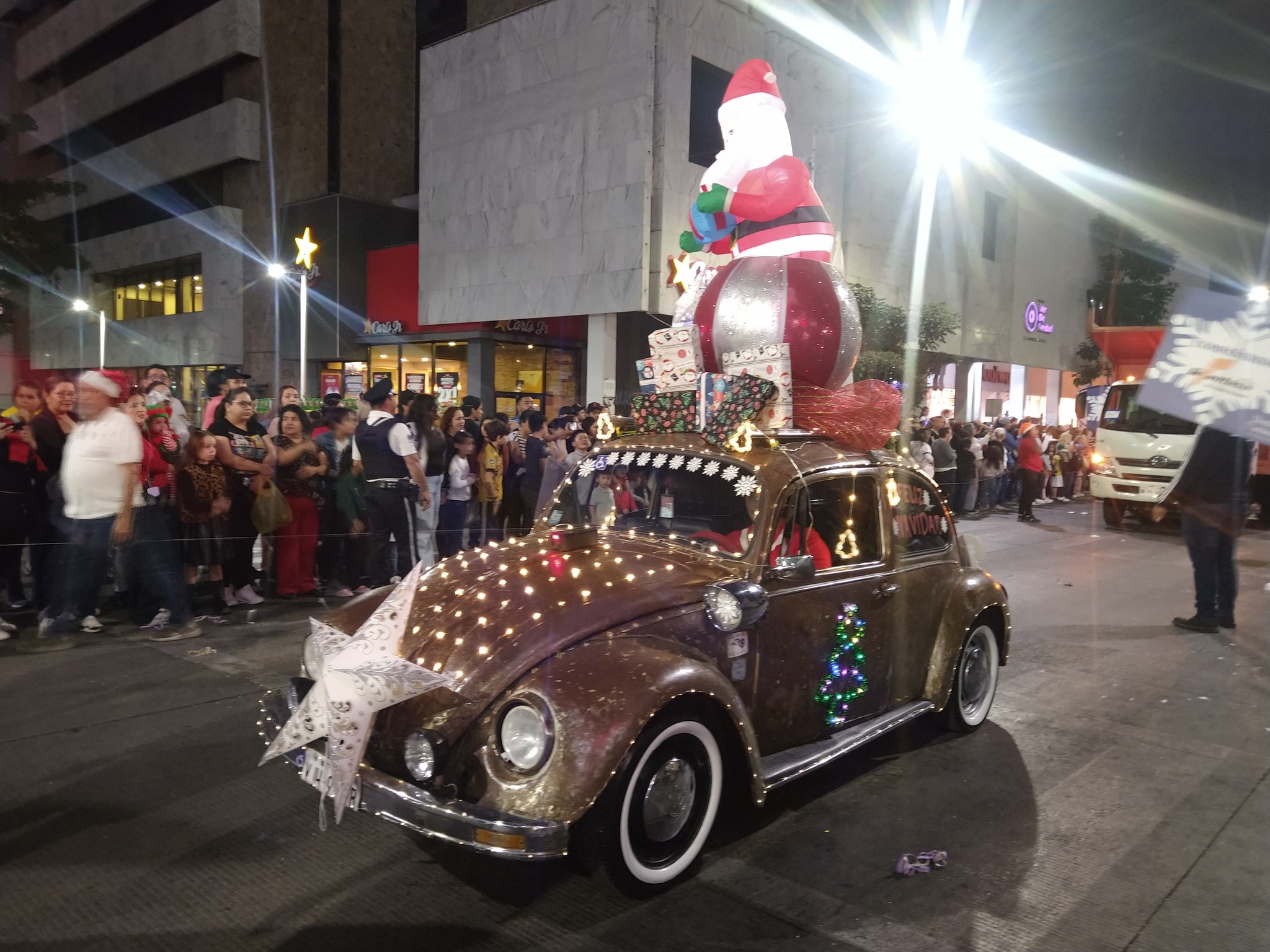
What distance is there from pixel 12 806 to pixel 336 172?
82.3ft

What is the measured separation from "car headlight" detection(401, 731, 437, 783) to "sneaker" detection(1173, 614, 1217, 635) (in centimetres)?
767

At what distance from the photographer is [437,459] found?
29.4 feet

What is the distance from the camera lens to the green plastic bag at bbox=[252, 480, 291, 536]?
Answer: 7.84 meters

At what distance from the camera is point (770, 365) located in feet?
15.3

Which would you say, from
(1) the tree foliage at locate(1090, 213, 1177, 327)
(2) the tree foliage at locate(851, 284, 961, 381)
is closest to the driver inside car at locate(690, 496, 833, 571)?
(2) the tree foliage at locate(851, 284, 961, 381)

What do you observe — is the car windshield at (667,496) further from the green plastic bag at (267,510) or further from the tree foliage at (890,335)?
the tree foliage at (890,335)

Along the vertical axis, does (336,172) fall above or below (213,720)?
above

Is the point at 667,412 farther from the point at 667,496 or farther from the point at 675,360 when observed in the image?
the point at 667,496

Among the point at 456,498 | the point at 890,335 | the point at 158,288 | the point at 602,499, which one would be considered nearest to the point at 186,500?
the point at 456,498

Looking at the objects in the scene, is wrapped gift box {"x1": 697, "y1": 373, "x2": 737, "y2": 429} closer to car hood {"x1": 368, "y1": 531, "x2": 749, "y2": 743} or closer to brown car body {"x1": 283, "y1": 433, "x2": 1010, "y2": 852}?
brown car body {"x1": 283, "y1": 433, "x2": 1010, "y2": 852}

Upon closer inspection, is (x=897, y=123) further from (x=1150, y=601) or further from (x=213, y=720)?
(x=213, y=720)

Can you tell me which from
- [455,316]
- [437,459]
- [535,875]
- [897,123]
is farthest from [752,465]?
[897,123]

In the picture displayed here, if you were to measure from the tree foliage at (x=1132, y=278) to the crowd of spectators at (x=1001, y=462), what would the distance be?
53.3 feet

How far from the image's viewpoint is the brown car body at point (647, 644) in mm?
3162
